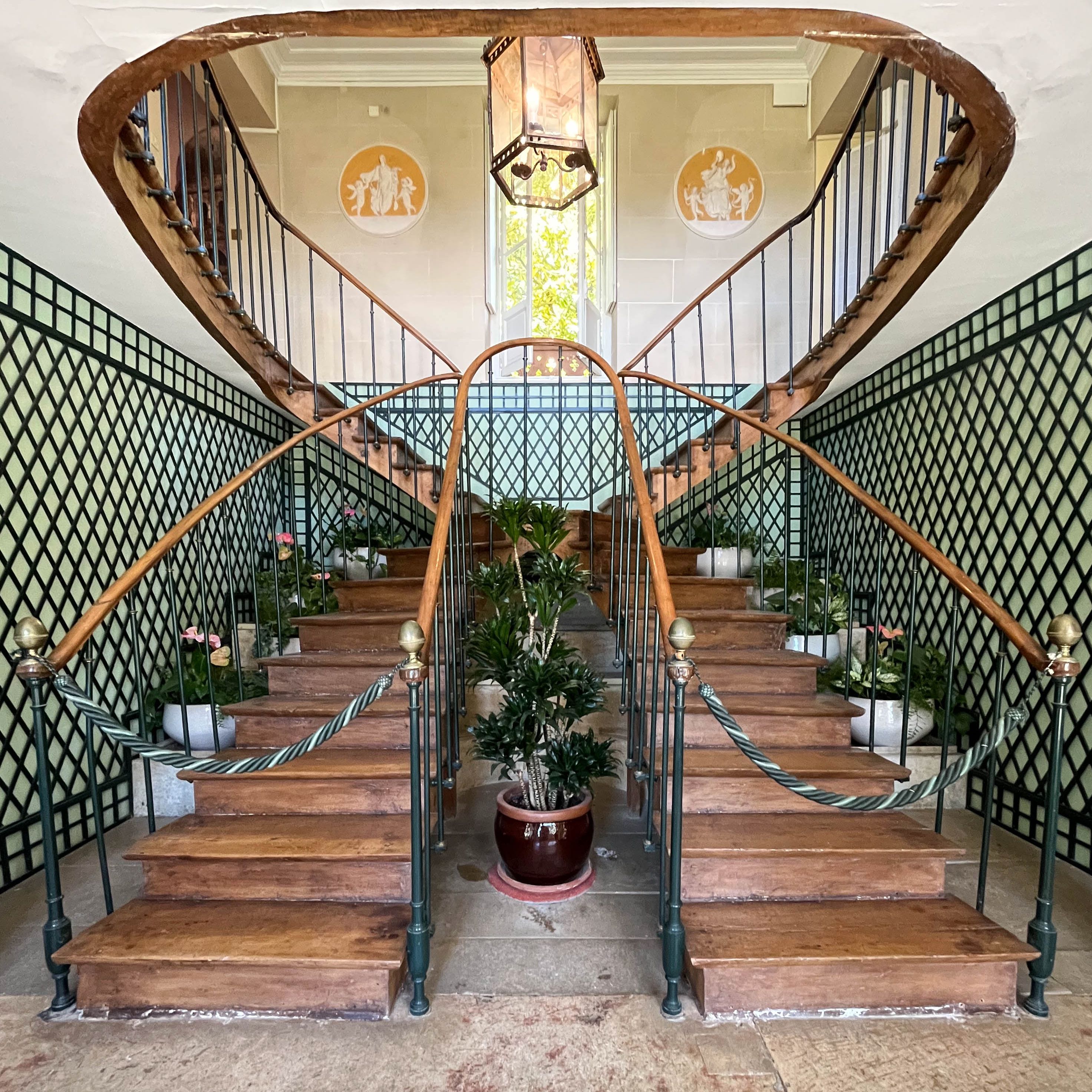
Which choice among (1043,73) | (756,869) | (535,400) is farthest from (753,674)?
(535,400)

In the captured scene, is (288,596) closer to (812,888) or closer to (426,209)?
(812,888)

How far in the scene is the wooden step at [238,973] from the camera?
1697 millimetres

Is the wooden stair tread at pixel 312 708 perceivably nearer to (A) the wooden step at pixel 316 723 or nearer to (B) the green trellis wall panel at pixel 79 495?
(A) the wooden step at pixel 316 723

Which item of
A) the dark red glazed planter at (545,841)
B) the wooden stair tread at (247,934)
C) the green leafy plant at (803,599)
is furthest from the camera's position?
the green leafy plant at (803,599)

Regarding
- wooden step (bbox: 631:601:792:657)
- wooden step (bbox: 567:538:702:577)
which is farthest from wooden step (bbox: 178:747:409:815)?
wooden step (bbox: 567:538:702:577)

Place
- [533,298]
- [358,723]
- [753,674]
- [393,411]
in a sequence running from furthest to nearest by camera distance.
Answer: [533,298], [393,411], [753,674], [358,723]

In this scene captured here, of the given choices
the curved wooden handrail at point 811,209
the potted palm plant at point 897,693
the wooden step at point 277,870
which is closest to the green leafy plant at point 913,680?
the potted palm plant at point 897,693

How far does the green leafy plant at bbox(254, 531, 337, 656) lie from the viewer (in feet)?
11.0

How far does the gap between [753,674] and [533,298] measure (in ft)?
14.0

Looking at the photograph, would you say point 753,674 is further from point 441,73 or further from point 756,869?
point 441,73

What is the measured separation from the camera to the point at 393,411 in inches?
211

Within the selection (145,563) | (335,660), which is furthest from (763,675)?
(145,563)

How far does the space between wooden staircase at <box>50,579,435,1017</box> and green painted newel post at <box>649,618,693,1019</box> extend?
69 cm

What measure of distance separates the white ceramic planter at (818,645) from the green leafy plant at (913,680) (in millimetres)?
160
